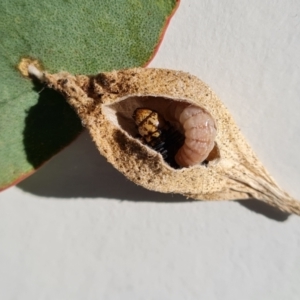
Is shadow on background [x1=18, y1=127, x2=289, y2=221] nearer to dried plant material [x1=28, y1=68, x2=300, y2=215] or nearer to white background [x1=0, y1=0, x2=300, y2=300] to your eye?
white background [x1=0, y1=0, x2=300, y2=300]

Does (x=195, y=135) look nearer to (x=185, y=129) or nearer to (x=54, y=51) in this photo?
(x=185, y=129)

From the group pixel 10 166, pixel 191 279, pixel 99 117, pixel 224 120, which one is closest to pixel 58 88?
pixel 99 117

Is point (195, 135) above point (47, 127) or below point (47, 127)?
above

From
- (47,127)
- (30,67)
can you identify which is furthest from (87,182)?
(30,67)

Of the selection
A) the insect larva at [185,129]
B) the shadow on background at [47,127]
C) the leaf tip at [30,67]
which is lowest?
the shadow on background at [47,127]

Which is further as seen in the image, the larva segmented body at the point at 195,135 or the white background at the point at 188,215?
the white background at the point at 188,215

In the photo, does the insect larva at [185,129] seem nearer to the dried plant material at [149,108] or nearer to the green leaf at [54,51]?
the dried plant material at [149,108]

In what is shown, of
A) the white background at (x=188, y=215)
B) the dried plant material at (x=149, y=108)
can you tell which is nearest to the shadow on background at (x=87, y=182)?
the white background at (x=188, y=215)

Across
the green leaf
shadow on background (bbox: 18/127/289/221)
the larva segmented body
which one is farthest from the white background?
the larva segmented body
